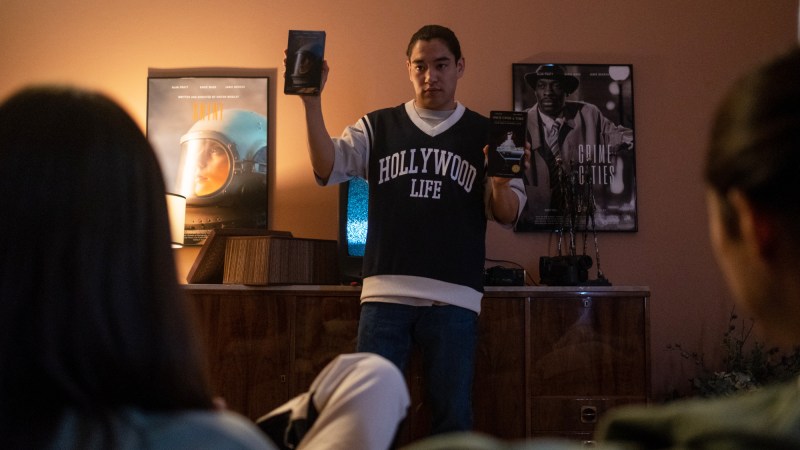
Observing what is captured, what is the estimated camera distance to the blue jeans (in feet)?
9.14

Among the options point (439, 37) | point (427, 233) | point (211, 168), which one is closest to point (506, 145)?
point (427, 233)

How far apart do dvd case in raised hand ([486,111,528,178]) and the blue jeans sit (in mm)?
471

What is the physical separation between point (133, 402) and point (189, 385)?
5 cm

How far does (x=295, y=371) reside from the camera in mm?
3406

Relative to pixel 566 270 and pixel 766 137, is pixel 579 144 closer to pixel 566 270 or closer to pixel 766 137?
pixel 566 270

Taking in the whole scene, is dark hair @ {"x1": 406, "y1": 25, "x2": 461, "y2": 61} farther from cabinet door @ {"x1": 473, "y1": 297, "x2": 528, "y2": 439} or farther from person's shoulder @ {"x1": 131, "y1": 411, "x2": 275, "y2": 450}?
person's shoulder @ {"x1": 131, "y1": 411, "x2": 275, "y2": 450}

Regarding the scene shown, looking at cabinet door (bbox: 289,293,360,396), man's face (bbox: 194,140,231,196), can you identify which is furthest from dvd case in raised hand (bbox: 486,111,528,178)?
man's face (bbox: 194,140,231,196)

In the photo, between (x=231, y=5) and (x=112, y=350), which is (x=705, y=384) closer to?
(x=231, y=5)

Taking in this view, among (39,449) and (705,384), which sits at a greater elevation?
(39,449)

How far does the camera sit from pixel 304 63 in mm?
2799

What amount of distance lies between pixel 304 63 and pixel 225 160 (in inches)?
57.2

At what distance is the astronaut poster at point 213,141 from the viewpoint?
410 cm

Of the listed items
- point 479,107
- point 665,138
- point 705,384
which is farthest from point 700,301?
point 479,107

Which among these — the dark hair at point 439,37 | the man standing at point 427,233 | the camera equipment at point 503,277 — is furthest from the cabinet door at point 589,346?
the dark hair at point 439,37
